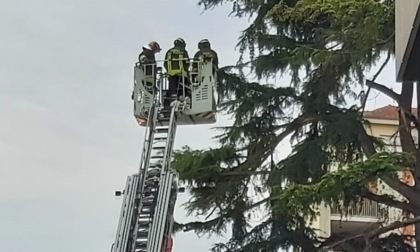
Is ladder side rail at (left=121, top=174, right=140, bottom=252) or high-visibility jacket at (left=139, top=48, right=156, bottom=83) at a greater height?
high-visibility jacket at (left=139, top=48, right=156, bottom=83)

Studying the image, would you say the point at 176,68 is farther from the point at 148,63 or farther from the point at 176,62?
the point at 148,63

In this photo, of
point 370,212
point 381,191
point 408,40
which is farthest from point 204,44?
point 370,212

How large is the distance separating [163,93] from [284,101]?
12.6 feet

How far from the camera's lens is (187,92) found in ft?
30.5

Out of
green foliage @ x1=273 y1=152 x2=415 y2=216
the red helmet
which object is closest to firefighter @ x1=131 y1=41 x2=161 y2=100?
the red helmet

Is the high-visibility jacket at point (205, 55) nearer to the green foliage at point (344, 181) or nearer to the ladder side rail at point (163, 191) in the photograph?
the ladder side rail at point (163, 191)

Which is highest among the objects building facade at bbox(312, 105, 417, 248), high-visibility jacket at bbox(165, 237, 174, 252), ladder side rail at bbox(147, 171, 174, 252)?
building facade at bbox(312, 105, 417, 248)

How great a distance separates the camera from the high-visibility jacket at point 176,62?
9.33 m

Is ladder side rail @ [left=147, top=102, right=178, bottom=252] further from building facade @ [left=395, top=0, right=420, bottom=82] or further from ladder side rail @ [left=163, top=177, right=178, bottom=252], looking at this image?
building facade @ [left=395, top=0, right=420, bottom=82]

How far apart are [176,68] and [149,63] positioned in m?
0.34

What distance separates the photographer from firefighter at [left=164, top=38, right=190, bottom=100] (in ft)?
30.6

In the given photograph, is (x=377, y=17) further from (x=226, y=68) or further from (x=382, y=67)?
(x=226, y=68)

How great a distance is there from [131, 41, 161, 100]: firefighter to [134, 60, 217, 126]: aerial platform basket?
0.04ft

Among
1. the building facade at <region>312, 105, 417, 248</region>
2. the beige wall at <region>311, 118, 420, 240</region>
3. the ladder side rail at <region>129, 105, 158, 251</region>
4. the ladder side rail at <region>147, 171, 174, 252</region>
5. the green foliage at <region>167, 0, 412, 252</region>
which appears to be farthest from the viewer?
the beige wall at <region>311, 118, 420, 240</region>
